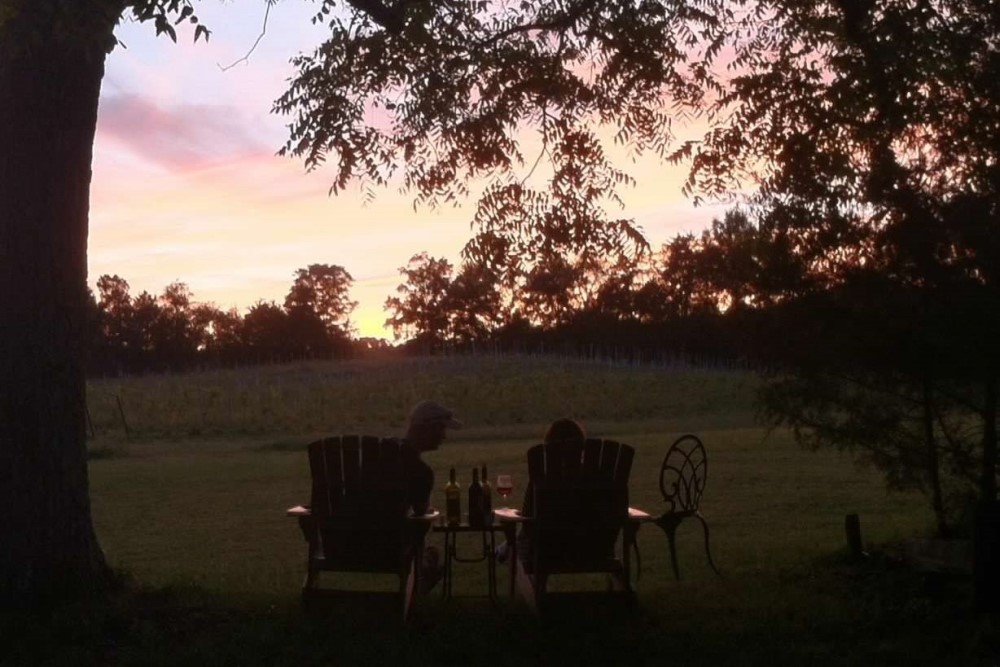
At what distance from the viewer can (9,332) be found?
23.4 feet

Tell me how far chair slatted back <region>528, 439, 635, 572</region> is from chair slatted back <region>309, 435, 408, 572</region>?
792mm

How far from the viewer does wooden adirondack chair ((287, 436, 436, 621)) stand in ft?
23.1

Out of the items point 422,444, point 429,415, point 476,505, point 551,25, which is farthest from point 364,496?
point 551,25

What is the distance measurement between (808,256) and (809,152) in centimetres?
83

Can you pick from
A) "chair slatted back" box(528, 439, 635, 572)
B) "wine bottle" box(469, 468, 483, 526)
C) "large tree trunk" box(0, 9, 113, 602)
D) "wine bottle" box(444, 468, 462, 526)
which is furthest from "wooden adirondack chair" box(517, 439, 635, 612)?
"large tree trunk" box(0, 9, 113, 602)

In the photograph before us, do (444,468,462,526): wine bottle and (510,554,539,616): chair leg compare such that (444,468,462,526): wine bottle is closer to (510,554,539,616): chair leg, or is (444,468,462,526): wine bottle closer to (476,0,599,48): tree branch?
(510,554,539,616): chair leg

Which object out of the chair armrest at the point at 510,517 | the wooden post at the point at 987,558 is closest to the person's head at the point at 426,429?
the chair armrest at the point at 510,517

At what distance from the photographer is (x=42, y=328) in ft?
23.6

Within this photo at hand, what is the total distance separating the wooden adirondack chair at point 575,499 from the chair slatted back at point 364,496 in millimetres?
781

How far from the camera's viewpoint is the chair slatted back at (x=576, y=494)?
722 centimetres

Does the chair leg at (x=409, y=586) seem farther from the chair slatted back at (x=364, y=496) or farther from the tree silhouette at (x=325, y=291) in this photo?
the tree silhouette at (x=325, y=291)

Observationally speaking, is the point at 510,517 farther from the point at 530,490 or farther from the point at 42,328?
the point at 42,328

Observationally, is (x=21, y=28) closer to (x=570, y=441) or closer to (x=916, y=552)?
(x=570, y=441)

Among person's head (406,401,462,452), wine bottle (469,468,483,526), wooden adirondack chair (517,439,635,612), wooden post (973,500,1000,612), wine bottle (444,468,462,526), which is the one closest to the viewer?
wooden post (973,500,1000,612)
